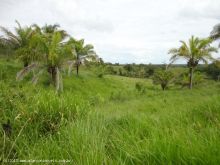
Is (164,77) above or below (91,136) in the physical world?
below

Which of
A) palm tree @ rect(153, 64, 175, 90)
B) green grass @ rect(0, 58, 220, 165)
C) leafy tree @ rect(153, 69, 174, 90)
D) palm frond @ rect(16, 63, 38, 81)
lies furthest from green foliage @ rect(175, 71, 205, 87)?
green grass @ rect(0, 58, 220, 165)

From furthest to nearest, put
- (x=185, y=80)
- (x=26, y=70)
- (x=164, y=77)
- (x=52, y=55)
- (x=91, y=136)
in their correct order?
(x=164, y=77), (x=185, y=80), (x=52, y=55), (x=26, y=70), (x=91, y=136)

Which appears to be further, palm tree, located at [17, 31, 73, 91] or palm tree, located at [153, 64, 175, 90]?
palm tree, located at [153, 64, 175, 90]

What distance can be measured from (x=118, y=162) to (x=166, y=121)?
164 cm

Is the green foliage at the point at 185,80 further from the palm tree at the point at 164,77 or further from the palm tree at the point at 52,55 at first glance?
the palm tree at the point at 52,55

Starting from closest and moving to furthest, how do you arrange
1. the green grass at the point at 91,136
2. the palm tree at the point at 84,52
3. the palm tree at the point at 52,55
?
the green grass at the point at 91,136 < the palm tree at the point at 52,55 < the palm tree at the point at 84,52

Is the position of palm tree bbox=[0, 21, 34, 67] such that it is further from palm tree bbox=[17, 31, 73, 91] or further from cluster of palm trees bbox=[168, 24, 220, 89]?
cluster of palm trees bbox=[168, 24, 220, 89]

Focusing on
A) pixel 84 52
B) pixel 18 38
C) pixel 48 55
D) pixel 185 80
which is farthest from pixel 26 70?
pixel 185 80

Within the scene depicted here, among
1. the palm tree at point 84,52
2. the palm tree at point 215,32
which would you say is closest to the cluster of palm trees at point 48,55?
the palm tree at point 84,52

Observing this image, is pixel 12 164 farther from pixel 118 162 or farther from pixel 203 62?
pixel 203 62

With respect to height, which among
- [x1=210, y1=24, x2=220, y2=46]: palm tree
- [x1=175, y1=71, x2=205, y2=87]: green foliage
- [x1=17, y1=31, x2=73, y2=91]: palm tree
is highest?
[x1=210, y1=24, x2=220, y2=46]: palm tree

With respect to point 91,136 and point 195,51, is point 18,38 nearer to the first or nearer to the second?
point 195,51

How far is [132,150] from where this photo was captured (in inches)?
102

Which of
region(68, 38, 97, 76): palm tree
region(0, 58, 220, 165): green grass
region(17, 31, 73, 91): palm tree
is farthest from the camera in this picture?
region(68, 38, 97, 76): palm tree
